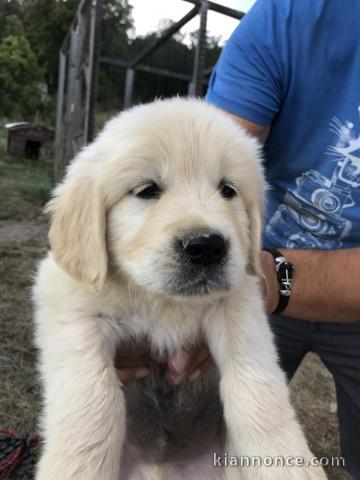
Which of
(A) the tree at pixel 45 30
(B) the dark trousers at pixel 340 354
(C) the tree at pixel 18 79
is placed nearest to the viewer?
(B) the dark trousers at pixel 340 354

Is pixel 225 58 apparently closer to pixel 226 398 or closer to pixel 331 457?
pixel 226 398

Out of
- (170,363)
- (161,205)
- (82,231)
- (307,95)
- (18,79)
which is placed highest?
(307,95)

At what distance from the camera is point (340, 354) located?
97.3 inches

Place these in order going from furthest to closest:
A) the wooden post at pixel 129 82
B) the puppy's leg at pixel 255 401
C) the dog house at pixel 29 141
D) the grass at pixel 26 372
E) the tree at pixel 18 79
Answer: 1. the tree at pixel 18 79
2. the dog house at pixel 29 141
3. the wooden post at pixel 129 82
4. the grass at pixel 26 372
5. the puppy's leg at pixel 255 401

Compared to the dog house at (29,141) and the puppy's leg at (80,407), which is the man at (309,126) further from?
the dog house at (29,141)

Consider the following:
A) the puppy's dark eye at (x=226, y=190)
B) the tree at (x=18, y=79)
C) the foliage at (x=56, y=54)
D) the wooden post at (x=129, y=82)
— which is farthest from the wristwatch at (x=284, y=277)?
the tree at (x=18, y=79)

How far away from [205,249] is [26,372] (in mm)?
2175

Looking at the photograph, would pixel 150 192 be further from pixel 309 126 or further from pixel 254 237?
pixel 309 126

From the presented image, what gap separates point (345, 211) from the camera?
228cm

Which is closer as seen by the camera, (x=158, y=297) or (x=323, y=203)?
(x=158, y=297)

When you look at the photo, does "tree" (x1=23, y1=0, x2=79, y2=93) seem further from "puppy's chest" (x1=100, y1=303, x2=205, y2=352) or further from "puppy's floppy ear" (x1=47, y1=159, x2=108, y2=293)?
"puppy's chest" (x1=100, y1=303, x2=205, y2=352)

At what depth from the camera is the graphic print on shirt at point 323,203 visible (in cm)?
219

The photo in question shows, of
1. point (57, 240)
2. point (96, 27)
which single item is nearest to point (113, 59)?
A: point (96, 27)

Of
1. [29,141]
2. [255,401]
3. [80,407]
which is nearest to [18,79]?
[29,141]
